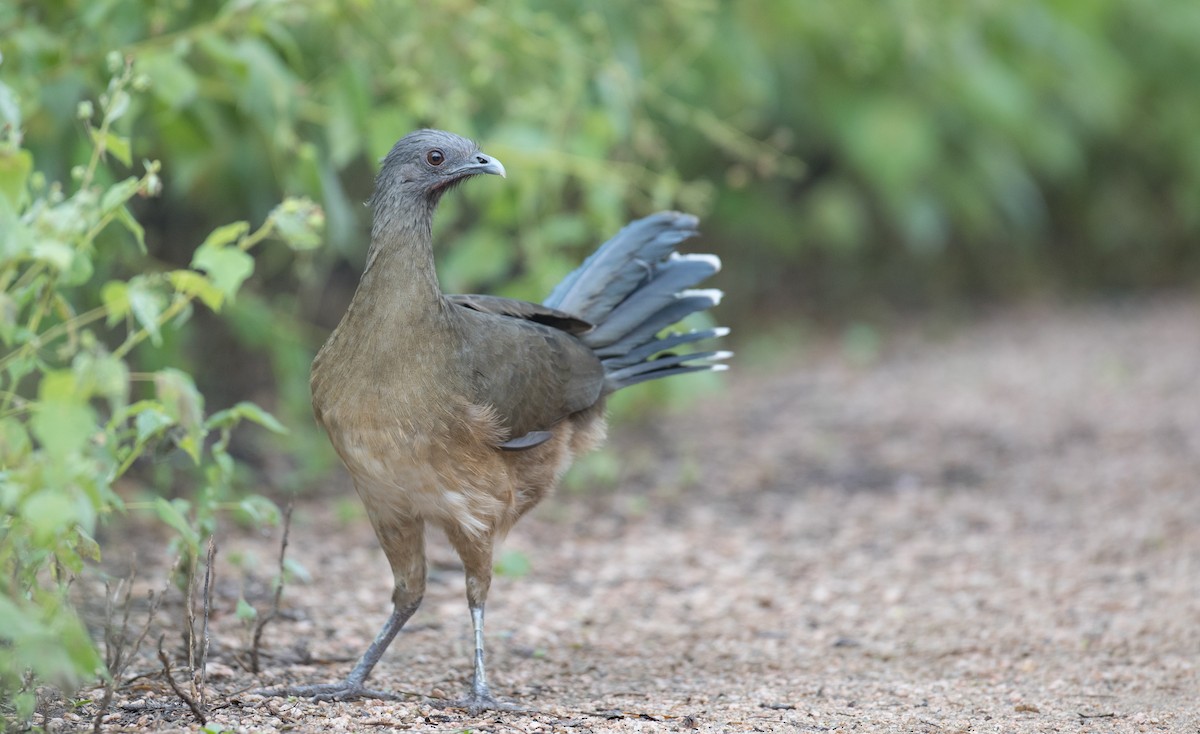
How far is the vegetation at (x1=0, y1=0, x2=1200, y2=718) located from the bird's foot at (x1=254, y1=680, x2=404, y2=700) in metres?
0.46

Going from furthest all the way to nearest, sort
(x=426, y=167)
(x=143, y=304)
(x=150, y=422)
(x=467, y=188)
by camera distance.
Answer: (x=467, y=188) → (x=426, y=167) → (x=150, y=422) → (x=143, y=304)

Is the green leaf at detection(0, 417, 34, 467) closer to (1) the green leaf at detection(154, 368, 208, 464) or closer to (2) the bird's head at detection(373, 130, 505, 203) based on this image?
(1) the green leaf at detection(154, 368, 208, 464)

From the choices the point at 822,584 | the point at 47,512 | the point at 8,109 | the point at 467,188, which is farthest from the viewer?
the point at 467,188

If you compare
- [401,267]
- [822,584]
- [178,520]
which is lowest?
[822,584]

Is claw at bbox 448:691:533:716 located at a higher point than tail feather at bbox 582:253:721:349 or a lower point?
lower

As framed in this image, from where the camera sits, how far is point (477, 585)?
365 centimetres

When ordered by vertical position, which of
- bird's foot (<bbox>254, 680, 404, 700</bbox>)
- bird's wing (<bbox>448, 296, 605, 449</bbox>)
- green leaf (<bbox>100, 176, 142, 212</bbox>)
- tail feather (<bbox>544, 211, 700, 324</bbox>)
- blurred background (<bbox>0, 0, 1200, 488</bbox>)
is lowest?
bird's foot (<bbox>254, 680, 404, 700</bbox>)

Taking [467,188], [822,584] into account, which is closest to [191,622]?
[822,584]

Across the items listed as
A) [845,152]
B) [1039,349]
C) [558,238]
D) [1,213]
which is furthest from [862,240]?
[1,213]

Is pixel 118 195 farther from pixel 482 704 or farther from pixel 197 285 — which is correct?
pixel 482 704

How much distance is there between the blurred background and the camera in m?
4.39

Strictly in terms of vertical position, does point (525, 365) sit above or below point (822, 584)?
above

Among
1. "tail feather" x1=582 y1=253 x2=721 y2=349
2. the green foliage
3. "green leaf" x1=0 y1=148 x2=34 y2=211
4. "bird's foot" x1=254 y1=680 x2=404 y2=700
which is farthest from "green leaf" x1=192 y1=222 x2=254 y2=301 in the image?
"tail feather" x1=582 y1=253 x2=721 y2=349

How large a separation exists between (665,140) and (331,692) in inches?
206
